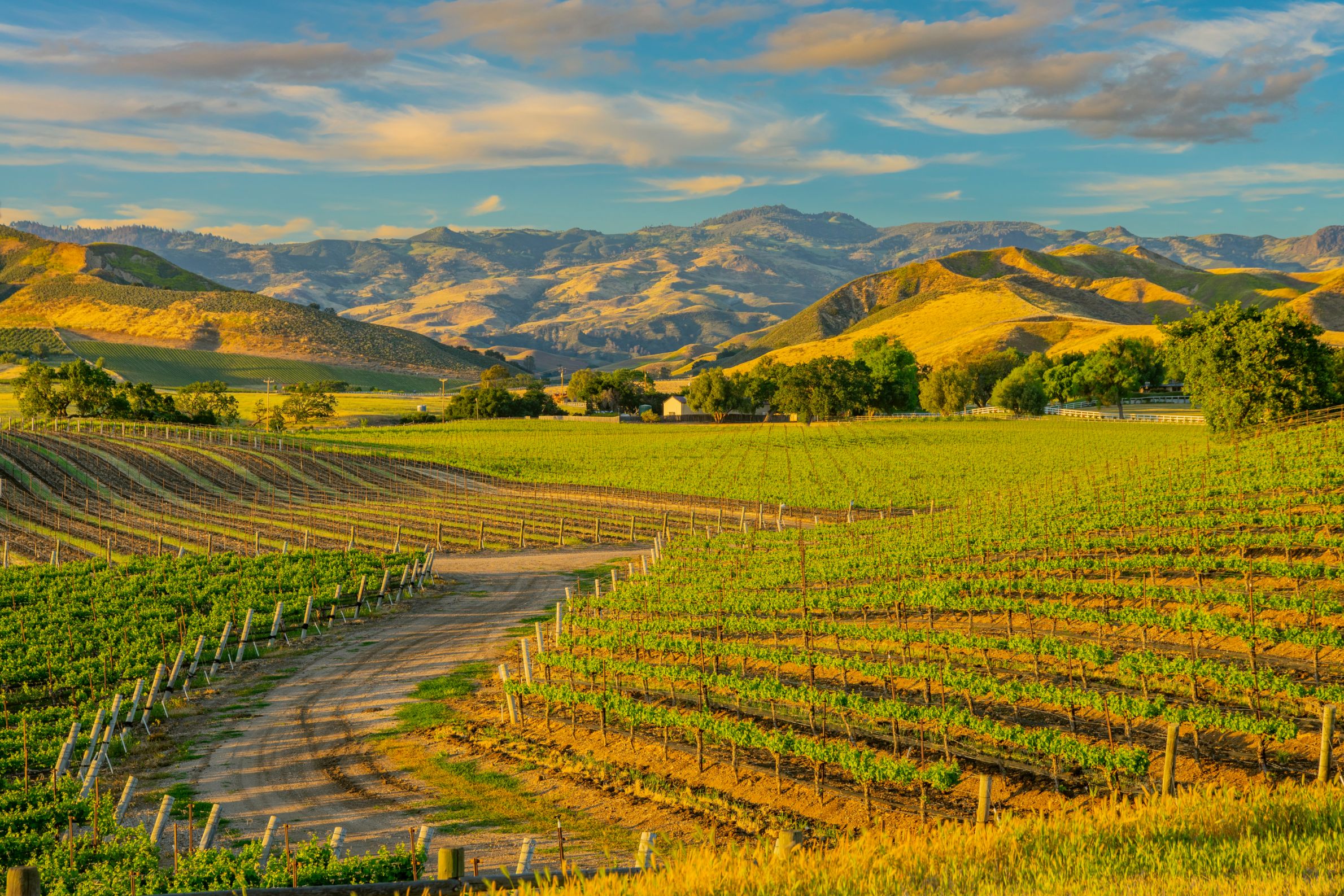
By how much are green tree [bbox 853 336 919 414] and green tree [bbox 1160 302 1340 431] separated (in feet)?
289

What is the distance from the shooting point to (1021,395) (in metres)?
150

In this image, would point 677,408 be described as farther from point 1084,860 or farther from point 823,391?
point 1084,860

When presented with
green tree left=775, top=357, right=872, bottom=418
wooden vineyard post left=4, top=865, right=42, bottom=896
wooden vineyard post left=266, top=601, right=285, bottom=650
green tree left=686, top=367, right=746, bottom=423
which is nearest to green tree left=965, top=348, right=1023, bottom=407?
green tree left=775, top=357, right=872, bottom=418

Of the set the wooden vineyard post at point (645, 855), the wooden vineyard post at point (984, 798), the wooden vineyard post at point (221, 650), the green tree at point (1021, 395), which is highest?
the green tree at point (1021, 395)

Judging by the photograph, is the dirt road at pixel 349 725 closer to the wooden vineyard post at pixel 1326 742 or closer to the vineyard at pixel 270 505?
the wooden vineyard post at pixel 1326 742

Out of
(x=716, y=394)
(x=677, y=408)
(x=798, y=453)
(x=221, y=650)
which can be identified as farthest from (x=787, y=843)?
(x=677, y=408)

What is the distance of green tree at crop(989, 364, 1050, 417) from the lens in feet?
490

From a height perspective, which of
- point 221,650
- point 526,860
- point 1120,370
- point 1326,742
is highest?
point 1120,370

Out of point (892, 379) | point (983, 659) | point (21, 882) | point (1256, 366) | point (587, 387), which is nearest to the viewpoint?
point (21, 882)

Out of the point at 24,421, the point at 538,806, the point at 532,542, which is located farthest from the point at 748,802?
the point at 24,421

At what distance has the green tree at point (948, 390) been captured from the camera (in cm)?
16738

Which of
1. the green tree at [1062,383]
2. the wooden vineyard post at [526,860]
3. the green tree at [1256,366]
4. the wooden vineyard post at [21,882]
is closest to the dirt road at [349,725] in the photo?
the wooden vineyard post at [526,860]

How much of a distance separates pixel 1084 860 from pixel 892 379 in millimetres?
158752

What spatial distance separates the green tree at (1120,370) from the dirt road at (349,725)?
115 metres
